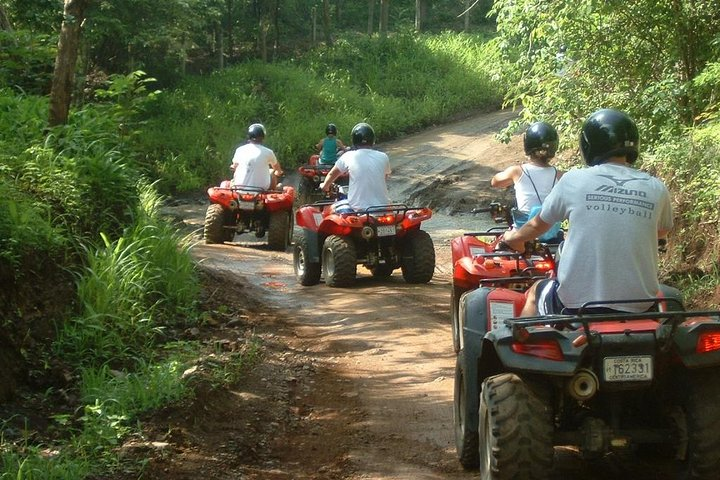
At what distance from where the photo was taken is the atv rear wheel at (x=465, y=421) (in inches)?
217

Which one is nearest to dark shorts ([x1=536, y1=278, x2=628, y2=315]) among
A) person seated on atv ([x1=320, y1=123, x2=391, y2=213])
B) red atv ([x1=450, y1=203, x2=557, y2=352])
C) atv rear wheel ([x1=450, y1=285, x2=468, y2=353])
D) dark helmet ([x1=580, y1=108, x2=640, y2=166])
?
dark helmet ([x1=580, y1=108, x2=640, y2=166])

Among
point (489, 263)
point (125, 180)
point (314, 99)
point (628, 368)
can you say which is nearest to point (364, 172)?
point (125, 180)

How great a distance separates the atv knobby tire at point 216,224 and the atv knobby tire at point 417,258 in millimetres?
5173

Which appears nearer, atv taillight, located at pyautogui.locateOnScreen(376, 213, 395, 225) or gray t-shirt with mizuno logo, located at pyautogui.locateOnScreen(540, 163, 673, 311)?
gray t-shirt with mizuno logo, located at pyautogui.locateOnScreen(540, 163, 673, 311)

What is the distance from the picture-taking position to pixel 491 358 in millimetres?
5371

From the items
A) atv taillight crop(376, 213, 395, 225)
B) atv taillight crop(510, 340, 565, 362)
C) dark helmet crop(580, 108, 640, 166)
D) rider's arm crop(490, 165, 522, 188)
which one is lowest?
atv taillight crop(510, 340, 565, 362)

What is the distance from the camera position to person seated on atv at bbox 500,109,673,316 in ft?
16.1

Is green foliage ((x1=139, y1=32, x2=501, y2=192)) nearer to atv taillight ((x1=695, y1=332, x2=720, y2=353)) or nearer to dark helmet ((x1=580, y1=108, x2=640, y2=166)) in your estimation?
dark helmet ((x1=580, y1=108, x2=640, y2=166))

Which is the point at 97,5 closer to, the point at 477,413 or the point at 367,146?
the point at 367,146

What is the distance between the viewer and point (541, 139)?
846 centimetres

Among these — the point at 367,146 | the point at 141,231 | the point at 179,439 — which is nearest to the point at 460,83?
the point at 367,146

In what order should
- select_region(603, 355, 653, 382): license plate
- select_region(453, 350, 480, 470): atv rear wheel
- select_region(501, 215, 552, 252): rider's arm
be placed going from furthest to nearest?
select_region(453, 350, 480, 470): atv rear wheel < select_region(501, 215, 552, 252): rider's arm < select_region(603, 355, 653, 382): license plate

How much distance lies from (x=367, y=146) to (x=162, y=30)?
12.9 m

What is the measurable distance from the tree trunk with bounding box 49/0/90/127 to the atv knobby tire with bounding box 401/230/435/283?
4.26 meters
